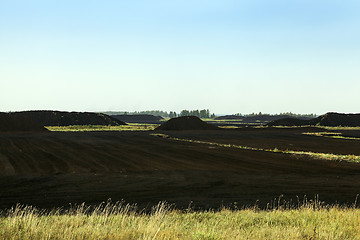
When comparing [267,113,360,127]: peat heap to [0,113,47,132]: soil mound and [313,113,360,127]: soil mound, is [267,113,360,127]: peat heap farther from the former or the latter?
[0,113,47,132]: soil mound

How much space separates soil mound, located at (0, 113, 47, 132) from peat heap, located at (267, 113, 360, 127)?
318 ft

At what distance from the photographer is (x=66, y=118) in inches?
5832

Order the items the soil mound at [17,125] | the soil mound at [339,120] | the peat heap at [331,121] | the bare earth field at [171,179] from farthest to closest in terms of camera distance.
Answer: the soil mound at [339,120]
the peat heap at [331,121]
the soil mound at [17,125]
the bare earth field at [171,179]

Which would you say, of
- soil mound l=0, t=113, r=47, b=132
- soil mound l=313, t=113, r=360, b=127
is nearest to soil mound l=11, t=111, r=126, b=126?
soil mound l=0, t=113, r=47, b=132

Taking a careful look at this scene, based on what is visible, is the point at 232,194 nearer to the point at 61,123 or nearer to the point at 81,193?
the point at 81,193

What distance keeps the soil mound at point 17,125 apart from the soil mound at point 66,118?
6251 cm

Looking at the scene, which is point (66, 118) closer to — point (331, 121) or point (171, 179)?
point (331, 121)

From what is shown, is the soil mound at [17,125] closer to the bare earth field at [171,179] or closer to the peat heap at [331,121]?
the bare earth field at [171,179]

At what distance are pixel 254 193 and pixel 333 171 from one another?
1036 centimetres

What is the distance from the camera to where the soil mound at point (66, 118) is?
143 m

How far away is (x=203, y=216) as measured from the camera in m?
10.1

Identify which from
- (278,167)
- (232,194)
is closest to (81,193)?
(232,194)

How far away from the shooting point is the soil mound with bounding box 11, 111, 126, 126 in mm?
143125

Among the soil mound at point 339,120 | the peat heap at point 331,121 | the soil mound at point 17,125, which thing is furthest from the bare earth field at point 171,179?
the soil mound at point 339,120
